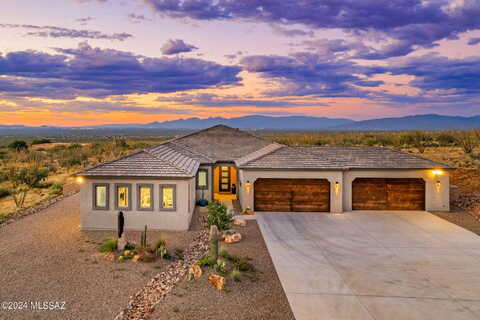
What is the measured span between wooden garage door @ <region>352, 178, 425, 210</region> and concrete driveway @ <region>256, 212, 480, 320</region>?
1.36 meters

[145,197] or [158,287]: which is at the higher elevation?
[145,197]

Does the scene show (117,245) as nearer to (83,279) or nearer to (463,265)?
(83,279)

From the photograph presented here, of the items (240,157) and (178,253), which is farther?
(240,157)

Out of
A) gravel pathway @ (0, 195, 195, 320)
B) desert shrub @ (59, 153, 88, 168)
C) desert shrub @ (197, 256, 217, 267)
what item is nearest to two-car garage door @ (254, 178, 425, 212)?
gravel pathway @ (0, 195, 195, 320)

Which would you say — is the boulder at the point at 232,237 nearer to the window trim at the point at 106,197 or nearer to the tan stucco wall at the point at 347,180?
the tan stucco wall at the point at 347,180

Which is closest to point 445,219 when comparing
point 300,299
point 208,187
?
point 300,299

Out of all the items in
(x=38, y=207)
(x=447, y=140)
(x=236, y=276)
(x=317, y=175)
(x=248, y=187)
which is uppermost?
(x=447, y=140)

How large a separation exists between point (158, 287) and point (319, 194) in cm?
1065

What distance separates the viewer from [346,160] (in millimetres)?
18000

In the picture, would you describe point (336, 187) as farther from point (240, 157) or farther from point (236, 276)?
point (236, 276)

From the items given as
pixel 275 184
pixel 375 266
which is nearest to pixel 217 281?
pixel 375 266

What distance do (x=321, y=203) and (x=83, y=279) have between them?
38.9ft

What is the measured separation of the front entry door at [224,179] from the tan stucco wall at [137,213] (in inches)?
354

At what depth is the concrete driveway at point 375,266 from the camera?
8.00 m
